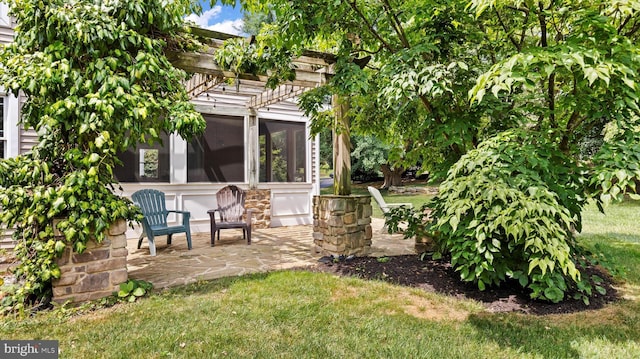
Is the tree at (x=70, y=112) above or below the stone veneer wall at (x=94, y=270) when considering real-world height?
above

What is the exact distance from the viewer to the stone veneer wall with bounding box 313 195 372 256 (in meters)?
4.27

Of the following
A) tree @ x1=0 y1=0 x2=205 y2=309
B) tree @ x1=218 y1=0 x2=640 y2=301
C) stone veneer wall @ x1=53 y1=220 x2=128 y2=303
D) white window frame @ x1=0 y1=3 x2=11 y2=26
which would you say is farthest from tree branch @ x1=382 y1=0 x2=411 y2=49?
white window frame @ x1=0 y1=3 x2=11 y2=26

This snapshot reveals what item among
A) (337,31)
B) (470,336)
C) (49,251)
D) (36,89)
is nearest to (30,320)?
(49,251)

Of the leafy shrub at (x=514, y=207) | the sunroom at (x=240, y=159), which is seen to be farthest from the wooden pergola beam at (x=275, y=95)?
the leafy shrub at (x=514, y=207)

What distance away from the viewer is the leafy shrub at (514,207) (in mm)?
2467

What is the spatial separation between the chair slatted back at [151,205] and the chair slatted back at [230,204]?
870mm

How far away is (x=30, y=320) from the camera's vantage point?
103 inches

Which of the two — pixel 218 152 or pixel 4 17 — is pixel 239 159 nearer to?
pixel 218 152

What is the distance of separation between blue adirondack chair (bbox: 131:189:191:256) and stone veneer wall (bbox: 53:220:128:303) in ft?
5.46

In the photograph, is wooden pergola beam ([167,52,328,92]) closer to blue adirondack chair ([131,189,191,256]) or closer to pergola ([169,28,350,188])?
pergola ([169,28,350,188])

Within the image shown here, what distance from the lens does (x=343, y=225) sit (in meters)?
4.28

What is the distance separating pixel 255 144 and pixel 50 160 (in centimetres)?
436

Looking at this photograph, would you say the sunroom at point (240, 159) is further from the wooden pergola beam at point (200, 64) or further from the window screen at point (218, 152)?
the wooden pergola beam at point (200, 64)

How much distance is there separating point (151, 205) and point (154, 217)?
0.18 metres
